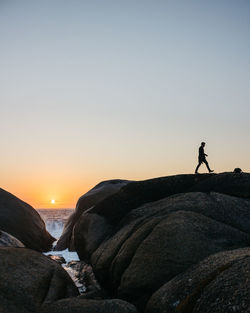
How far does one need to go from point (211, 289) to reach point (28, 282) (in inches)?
184

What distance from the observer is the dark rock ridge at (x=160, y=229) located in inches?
318

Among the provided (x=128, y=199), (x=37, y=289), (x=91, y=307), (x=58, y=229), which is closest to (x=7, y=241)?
(x=128, y=199)

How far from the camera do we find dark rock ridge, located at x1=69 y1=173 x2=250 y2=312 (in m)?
8.09

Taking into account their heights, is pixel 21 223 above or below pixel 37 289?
below

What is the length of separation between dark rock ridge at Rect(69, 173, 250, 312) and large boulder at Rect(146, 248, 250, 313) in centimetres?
102

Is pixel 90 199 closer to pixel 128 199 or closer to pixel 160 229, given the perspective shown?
pixel 128 199

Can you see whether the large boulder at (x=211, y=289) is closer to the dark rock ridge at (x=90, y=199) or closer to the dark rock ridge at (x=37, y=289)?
the dark rock ridge at (x=37, y=289)

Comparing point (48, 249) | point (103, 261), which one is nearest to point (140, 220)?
point (103, 261)

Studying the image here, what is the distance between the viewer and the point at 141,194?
13516 mm

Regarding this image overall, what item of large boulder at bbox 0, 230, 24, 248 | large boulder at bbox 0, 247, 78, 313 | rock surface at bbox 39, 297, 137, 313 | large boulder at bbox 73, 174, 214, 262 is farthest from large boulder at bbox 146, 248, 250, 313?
large boulder at bbox 0, 230, 24, 248

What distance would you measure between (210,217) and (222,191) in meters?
2.58

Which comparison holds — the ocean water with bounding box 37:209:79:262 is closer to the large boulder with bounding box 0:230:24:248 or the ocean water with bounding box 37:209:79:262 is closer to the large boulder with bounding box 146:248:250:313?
the large boulder with bounding box 0:230:24:248

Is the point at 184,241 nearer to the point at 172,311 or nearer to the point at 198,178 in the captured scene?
the point at 172,311

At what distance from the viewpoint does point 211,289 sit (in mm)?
5480
